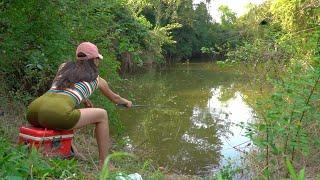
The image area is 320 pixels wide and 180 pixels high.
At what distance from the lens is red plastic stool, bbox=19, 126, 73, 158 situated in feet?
14.3

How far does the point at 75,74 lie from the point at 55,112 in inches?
17.2

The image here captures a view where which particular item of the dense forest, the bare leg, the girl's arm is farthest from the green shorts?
the girl's arm

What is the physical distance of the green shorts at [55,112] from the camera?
4.30 meters

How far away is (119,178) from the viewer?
3398 mm

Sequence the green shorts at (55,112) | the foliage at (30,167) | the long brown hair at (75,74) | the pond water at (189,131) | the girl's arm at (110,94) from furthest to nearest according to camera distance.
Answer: the pond water at (189,131)
the girl's arm at (110,94)
the long brown hair at (75,74)
the green shorts at (55,112)
the foliage at (30,167)

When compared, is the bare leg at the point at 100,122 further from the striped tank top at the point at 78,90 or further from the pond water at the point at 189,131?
the pond water at the point at 189,131

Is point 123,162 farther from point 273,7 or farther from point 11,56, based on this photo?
point 273,7

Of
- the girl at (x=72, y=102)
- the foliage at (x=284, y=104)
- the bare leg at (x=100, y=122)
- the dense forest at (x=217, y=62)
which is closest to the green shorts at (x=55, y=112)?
the girl at (x=72, y=102)

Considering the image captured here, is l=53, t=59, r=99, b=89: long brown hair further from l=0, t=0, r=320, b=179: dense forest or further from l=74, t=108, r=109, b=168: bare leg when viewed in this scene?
l=0, t=0, r=320, b=179: dense forest

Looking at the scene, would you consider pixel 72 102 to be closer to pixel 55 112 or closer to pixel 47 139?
pixel 55 112

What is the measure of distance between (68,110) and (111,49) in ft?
16.7

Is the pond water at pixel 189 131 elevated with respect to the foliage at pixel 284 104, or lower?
lower

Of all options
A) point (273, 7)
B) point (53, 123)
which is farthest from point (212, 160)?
point (273, 7)

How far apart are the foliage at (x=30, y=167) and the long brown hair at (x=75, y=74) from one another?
76cm
